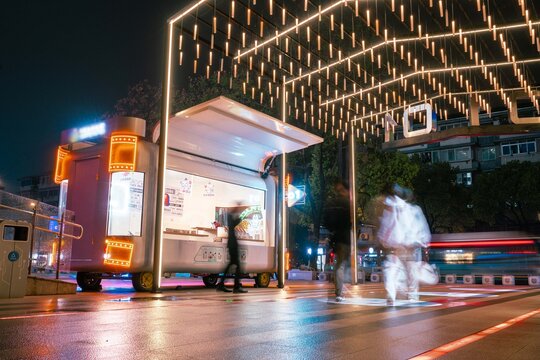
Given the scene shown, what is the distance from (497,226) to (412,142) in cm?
3561

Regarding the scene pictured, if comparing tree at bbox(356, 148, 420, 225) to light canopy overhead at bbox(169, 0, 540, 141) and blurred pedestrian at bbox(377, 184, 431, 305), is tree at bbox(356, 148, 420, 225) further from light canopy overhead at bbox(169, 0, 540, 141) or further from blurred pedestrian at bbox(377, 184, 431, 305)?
blurred pedestrian at bbox(377, 184, 431, 305)

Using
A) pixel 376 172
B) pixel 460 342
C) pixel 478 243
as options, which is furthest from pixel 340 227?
pixel 478 243

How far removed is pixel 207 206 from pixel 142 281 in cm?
300

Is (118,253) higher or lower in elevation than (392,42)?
lower

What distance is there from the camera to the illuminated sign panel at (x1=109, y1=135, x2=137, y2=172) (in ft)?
32.9

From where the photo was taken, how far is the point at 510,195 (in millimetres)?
42406

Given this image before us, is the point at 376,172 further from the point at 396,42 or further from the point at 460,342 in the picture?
the point at 460,342

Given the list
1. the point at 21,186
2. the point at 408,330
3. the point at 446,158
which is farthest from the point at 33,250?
the point at 21,186

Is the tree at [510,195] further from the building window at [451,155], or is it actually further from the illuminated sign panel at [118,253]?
the illuminated sign panel at [118,253]

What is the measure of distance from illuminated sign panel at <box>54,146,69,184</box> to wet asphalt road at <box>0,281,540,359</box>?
5186 millimetres

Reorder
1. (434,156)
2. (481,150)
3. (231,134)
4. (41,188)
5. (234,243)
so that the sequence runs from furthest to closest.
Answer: (41,188), (434,156), (481,150), (231,134), (234,243)

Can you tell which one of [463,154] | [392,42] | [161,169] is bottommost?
[161,169]

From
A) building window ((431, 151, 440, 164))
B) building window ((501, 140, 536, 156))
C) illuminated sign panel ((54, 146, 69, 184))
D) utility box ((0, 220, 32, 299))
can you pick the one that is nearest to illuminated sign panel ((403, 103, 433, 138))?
illuminated sign panel ((54, 146, 69, 184))

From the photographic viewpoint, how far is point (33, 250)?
30.3 feet
